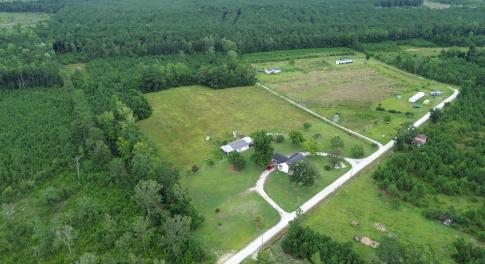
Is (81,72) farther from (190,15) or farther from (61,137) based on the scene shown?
(190,15)

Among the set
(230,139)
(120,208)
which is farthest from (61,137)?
(230,139)

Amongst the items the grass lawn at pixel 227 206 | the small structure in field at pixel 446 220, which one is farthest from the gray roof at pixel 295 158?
the small structure in field at pixel 446 220

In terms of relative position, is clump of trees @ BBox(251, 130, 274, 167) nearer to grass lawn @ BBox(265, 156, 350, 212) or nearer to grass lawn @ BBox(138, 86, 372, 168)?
grass lawn @ BBox(265, 156, 350, 212)

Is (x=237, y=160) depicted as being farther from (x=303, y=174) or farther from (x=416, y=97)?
(x=416, y=97)

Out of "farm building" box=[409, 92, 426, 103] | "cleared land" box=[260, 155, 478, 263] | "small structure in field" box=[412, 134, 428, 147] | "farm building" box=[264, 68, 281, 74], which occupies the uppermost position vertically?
"farm building" box=[264, 68, 281, 74]

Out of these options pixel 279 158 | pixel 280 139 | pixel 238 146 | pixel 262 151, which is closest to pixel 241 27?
pixel 280 139

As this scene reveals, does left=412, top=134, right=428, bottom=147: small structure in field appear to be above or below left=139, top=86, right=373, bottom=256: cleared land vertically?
above

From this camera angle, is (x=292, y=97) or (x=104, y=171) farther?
(x=292, y=97)

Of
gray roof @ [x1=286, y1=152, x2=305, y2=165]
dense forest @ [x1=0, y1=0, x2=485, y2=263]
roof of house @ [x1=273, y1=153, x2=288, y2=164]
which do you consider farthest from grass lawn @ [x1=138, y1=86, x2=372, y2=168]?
roof of house @ [x1=273, y1=153, x2=288, y2=164]
